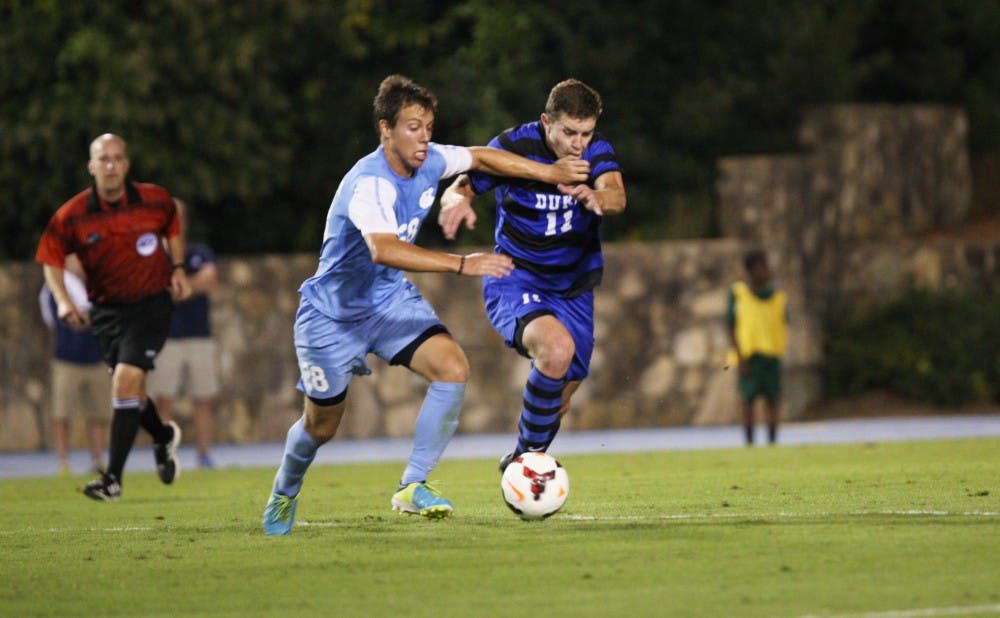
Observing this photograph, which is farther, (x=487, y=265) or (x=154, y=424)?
(x=154, y=424)

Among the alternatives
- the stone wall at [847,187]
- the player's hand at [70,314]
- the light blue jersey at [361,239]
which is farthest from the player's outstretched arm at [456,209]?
the stone wall at [847,187]

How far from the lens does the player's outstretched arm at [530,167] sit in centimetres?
985

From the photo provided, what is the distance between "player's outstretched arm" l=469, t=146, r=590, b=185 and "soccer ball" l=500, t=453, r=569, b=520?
5.10ft

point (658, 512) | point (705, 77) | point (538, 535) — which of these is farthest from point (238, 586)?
point (705, 77)

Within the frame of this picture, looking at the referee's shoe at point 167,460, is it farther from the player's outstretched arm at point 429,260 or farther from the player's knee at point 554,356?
the player's outstretched arm at point 429,260

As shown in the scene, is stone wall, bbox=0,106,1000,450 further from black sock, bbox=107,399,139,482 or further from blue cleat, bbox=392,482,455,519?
blue cleat, bbox=392,482,455,519

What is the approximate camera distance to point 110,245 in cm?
1289

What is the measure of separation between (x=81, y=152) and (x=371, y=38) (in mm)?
4441

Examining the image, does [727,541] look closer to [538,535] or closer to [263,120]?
[538,535]

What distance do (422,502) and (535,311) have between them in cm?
160

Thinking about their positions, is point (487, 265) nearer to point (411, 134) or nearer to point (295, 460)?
point (411, 134)

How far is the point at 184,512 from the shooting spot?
11.4 metres

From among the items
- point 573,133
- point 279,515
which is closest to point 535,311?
point 573,133

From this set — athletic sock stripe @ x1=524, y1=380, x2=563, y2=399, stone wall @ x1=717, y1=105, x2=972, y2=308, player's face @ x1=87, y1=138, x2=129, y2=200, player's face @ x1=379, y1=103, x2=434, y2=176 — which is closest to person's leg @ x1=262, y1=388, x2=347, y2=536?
player's face @ x1=379, y1=103, x2=434, y2=176
